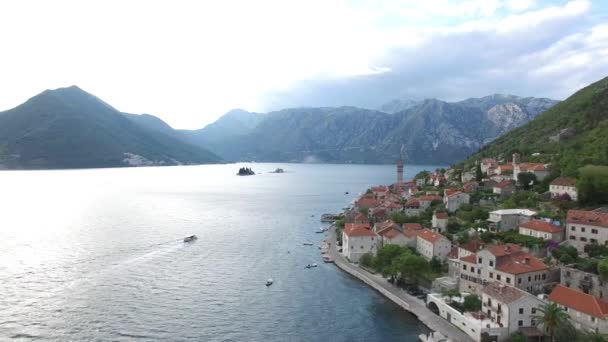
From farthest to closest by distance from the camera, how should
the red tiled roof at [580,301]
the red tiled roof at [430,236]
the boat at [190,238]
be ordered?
the boat at [190,238], the red tiled roof at [430,236], the red tiled roof at [580,301]

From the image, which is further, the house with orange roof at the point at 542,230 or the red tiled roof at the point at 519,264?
the house with orange roof at the point at 542,230

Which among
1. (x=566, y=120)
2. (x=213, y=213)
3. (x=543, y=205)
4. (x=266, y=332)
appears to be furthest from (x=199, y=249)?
(x=566, y=120)

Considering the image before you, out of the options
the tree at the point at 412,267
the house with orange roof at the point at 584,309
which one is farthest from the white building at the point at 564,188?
the house with orange roof at the point at 584,309

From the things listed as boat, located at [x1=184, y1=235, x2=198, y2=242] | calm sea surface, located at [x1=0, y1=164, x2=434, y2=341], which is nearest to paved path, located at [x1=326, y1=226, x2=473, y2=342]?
calm sea surface, located at [x1=0, y1=164, x2=434, y2=341]

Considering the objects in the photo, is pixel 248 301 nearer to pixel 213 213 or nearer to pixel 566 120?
pixel 213 213

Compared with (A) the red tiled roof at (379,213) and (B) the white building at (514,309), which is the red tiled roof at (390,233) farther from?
(B) the white building at (514,309)

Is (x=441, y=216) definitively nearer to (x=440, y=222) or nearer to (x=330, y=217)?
(x=440, y=222)

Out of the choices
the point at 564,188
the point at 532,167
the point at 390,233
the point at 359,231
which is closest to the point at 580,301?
the point at 390,233
